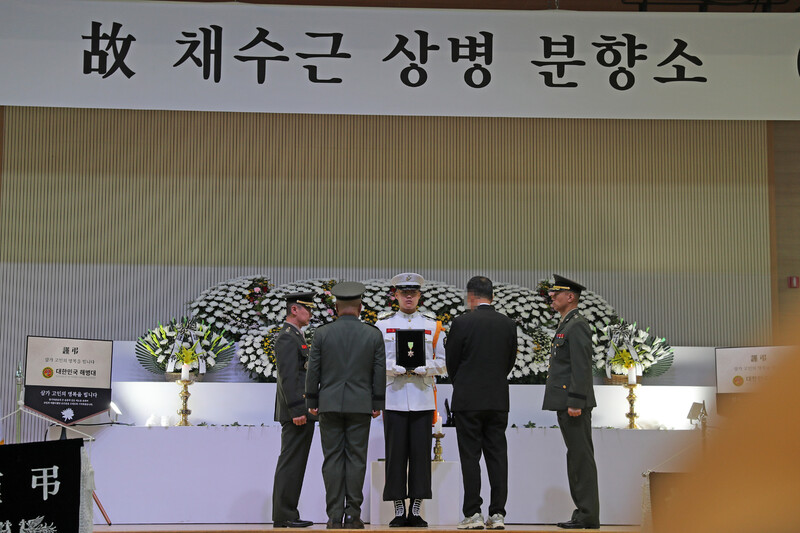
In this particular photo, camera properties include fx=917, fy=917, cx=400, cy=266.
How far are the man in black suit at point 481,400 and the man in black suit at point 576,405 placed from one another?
1.18 ft

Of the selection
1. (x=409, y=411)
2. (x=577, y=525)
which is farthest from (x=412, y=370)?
(x=577, y=525)

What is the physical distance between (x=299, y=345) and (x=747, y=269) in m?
5.84

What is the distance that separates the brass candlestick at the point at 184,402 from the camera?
762cm

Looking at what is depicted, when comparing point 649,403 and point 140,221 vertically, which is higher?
point 140,221

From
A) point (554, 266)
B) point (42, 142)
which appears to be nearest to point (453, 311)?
point (554, 266)

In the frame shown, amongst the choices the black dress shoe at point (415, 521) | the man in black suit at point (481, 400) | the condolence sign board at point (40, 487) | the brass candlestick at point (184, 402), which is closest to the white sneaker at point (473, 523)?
the man in black suit at point (481, 400)

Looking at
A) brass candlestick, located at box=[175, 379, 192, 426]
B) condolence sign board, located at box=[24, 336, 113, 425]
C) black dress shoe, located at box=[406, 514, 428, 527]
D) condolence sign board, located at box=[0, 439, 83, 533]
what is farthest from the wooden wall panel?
condolence sign board, located at box=[0, 439, 83, 533]

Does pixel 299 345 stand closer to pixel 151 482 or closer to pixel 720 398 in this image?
pixel 151 482

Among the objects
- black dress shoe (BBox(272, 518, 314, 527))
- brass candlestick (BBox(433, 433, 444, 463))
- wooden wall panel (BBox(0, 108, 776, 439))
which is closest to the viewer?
black dress shoe (BBox(272, 518, 314, 527))

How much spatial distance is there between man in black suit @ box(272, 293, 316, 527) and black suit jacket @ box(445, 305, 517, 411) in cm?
105

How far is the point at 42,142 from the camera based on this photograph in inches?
395

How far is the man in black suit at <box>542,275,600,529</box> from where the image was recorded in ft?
20.1

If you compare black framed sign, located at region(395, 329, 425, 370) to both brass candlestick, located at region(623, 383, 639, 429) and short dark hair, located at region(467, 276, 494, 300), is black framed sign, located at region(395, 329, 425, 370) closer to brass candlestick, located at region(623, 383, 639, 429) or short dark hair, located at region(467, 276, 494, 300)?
short dark hair, located at region(467, 276, 494, 300)

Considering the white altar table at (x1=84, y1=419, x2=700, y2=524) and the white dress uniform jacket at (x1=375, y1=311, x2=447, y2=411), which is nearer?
the white dress uniform jacket at (x1=375, y1=311, x2=447, y2=411)
